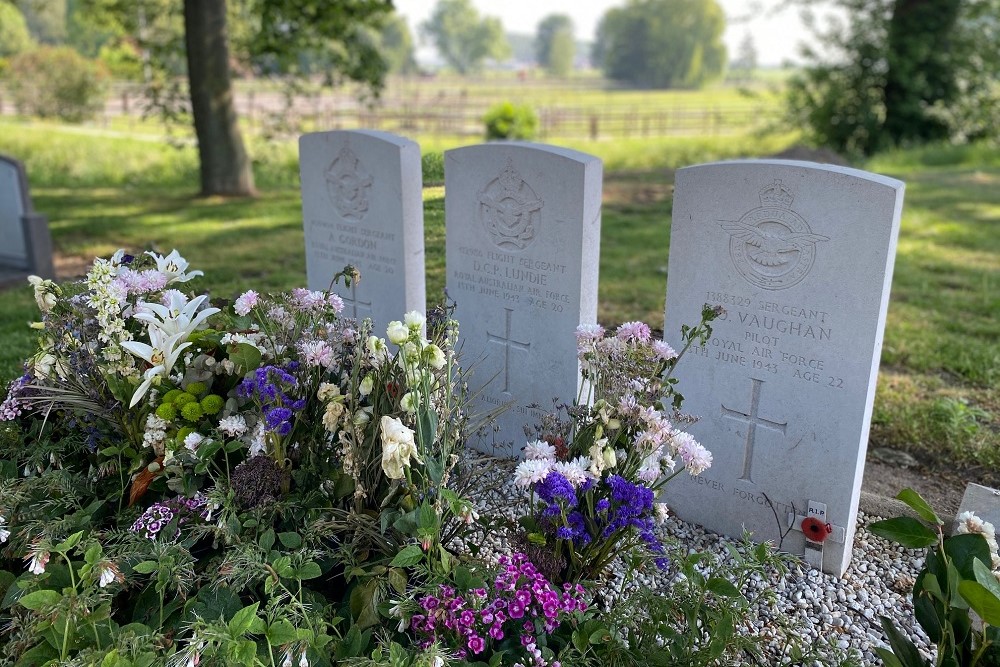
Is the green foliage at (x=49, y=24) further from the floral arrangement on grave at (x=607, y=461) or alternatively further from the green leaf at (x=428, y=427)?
the floral arrangement on grave at (x=607, y=461)

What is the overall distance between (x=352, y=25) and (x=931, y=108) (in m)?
11.4

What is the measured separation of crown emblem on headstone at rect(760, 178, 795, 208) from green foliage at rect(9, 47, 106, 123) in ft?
85.9

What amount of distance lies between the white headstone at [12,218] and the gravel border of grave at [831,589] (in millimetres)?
6180

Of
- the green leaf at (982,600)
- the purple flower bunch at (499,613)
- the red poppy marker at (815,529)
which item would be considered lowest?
the red poppy marker at (815,529)

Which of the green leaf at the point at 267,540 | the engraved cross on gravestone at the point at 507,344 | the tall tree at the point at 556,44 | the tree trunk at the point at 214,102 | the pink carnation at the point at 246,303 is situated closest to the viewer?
the green leaf at the point at 267,540

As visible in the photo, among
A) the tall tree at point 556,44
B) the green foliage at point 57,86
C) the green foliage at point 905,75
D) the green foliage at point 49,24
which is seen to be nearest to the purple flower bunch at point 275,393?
the green foliage at point 905,75

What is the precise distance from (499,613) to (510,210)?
2255mm

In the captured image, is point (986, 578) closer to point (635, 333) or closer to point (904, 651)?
point (904, 651)

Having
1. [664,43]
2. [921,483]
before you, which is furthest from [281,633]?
[664,43]

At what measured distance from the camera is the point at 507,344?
14.2 feet

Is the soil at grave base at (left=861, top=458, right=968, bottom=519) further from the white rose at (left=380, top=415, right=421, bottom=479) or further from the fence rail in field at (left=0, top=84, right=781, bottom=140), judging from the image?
the fence rail in field at (left=0, top=84, right=781, bottom=140)

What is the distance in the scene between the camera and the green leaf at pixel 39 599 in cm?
225

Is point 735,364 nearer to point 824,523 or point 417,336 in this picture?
point 824,523

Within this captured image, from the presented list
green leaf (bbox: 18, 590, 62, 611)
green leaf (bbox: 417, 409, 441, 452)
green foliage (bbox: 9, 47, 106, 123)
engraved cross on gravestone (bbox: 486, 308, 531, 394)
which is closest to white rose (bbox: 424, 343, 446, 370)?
green leaf (bbox: 417, 409, 441, 452)
